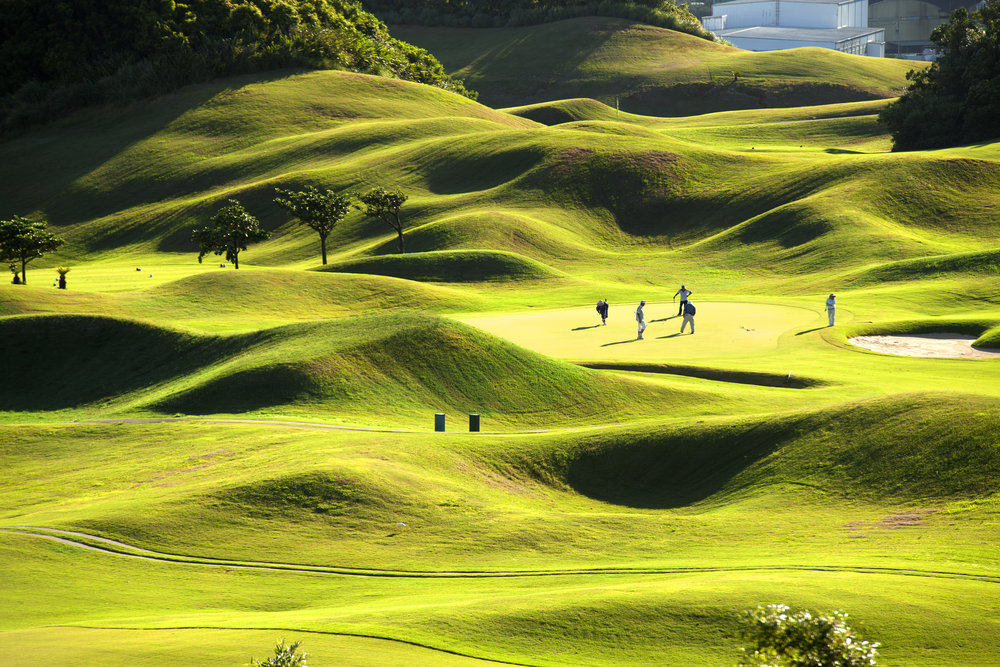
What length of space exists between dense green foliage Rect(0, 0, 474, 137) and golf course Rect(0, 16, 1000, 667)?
37284 millimetres

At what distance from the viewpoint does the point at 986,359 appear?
3675 centimetres

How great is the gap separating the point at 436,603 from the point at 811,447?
11564 mm

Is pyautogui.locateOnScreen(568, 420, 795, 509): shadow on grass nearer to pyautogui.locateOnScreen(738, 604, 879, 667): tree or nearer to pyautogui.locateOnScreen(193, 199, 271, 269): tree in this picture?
pyautogui.locateOnScreen(738, 604, 879, 667): tree

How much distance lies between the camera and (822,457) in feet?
72.7

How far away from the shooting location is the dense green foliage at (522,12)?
172 metres

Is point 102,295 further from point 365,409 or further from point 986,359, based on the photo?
point 986,359

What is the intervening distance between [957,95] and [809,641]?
327 ft

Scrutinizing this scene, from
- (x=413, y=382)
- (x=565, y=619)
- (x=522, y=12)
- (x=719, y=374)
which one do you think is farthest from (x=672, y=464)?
(x=522, y=12)

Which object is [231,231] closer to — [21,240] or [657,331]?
[21,240]

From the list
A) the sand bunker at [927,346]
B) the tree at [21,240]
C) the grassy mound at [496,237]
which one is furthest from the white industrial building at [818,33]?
the tree at [21,240]

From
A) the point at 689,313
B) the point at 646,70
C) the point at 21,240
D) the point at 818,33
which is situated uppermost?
the point at 818,33

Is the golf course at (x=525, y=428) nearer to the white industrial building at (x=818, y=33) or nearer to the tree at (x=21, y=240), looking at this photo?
the tree at (x=21, y=240)

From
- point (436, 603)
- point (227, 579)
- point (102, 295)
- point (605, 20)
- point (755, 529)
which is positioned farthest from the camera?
point (605, 20)

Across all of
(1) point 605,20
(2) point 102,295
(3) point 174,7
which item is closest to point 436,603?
(2) point 102,295
